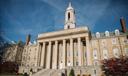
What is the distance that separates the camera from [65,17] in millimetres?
66125

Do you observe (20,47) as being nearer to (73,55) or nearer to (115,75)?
(73,55)

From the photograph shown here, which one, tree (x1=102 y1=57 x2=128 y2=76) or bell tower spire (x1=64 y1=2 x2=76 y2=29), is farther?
bell tower spire (x1=64 y1=2 x2=76 y2=29)

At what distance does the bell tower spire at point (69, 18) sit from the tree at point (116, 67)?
102 feet

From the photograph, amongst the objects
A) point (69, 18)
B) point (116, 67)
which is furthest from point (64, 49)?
point (116, 67)

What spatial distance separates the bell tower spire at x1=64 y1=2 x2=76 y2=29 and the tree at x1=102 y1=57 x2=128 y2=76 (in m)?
31.0

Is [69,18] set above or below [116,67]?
above

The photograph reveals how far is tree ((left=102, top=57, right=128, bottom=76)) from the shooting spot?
31.7m

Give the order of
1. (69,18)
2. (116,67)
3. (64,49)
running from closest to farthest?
(116,67)
(64,49)
(69,18)

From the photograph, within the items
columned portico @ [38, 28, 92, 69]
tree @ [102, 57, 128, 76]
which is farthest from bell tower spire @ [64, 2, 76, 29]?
tree @ [102, 57, 128, 76]

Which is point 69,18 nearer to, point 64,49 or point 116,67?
point 64,49

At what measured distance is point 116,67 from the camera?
3262 cm

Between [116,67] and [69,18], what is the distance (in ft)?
121

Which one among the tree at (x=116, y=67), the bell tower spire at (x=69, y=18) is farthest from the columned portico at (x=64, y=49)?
the tree at (x=116, y=67)

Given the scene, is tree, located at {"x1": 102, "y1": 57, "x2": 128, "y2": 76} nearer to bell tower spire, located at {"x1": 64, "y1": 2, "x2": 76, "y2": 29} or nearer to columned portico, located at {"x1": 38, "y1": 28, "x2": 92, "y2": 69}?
columned portico, located at {"x1": 38, "y1": 28, "x2": 92, "y2": 69}
